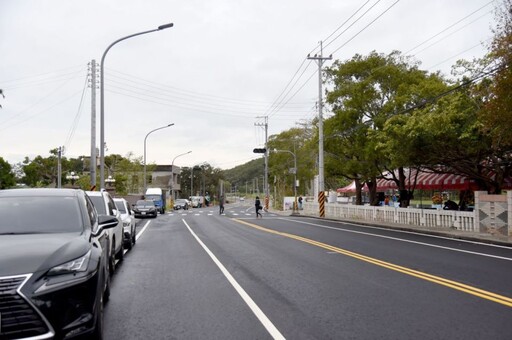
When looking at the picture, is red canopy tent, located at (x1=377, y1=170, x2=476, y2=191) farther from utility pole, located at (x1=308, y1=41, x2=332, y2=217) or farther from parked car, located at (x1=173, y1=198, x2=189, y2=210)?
parked car, located at (x1=173, y1=198, x2=189, y2=210)

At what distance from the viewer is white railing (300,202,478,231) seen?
20.4 meters

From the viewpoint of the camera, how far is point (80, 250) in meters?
5.04

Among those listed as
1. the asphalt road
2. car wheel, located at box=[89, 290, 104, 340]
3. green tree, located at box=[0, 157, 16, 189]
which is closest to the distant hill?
green tree, located at box=[0, 157, 16, 189]

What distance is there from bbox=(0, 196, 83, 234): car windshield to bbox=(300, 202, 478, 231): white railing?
17.5 metres

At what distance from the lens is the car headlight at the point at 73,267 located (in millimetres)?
4582

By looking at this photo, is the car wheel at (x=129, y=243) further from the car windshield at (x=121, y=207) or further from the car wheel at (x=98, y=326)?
the car wheel at (x=98, y=326)

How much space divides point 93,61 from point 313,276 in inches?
861

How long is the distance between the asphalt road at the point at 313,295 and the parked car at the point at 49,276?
125 cm

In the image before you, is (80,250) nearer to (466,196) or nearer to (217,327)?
(217,327)

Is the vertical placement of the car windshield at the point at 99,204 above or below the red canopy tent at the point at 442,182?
below

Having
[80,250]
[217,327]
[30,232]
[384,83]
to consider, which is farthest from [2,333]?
[384,83]

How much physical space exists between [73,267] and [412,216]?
22.0 metres

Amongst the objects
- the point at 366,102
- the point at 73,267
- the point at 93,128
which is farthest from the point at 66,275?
the point at 366,102

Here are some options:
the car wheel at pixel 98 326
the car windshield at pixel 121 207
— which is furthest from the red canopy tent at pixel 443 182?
the car wheel at pixel 98 326
